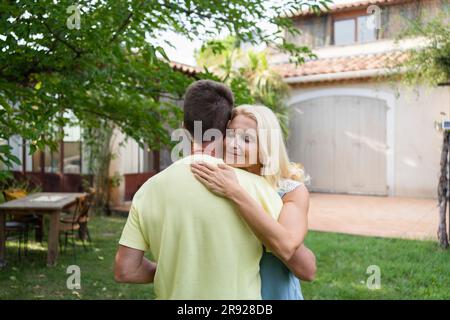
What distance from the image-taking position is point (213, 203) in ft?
4.22

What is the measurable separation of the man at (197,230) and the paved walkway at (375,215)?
5.40 metres

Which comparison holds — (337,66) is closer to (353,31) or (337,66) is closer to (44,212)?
(353,31)

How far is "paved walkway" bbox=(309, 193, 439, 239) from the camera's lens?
6824 millimetres

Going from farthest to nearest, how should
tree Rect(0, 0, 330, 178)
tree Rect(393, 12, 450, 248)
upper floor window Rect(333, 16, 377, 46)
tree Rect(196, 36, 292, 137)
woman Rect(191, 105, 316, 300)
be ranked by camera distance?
upper floor window Rect(333, 16, 377, 46)
tree Rect(196, 36, 292, 137)
tree Rect(393, 12, 450, 248)
tree Rect(0, 0, 330, 178)
woman Rect(191, 105, 316, 300)

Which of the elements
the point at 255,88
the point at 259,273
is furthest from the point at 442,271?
the point at 255,88

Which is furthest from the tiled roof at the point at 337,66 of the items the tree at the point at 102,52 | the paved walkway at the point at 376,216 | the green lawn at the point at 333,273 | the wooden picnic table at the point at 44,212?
the tree at the point at 102,52

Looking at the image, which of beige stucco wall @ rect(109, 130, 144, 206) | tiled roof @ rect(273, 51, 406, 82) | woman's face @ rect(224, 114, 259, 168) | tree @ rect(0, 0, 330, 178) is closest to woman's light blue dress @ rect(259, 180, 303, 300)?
woman's face @ rect(224, 114, 259, 168)

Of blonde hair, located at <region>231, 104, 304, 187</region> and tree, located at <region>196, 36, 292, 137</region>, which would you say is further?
tree, located at <region>196, 36, 292, 137</region>

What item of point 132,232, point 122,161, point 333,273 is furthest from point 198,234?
point 122,161

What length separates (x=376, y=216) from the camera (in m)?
8.13

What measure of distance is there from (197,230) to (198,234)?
0.01m

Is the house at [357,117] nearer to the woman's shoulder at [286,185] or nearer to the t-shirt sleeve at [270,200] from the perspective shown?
the woman's shoulder at [286,185]

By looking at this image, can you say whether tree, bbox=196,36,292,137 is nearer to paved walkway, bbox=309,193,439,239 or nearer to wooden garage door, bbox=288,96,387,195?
wooden garage door, bbox=288,96,387,195

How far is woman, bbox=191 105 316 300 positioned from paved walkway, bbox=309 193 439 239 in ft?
17.3
